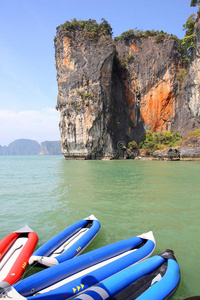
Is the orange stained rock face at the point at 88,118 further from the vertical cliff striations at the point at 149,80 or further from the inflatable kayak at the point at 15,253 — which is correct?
the inflatable kayak at the point at 15,253

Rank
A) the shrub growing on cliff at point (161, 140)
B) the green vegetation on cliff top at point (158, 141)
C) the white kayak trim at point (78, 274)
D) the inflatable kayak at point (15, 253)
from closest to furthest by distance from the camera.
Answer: the white kayak trim at point (78, 274) → the inflatable kayak at point (15, 253) → the green vegetation on cliff top at point (158, 141) → the shrub growing on cliff at point (161, 140)

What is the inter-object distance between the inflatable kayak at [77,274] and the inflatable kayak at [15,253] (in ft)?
1.78

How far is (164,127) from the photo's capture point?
42.2 metres

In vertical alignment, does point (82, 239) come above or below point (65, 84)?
below

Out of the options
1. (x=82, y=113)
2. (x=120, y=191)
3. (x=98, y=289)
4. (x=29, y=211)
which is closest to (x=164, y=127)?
(x=82, y=113)

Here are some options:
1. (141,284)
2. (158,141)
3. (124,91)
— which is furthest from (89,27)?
(141,284)

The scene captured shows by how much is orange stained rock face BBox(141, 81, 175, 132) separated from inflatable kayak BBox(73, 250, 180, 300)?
4201 cm

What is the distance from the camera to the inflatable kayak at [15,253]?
286 cm

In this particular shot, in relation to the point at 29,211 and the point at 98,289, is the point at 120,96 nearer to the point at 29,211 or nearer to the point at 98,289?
the point at 29,211

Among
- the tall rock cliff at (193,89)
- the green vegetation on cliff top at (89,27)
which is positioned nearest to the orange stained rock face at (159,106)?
the tall rock cliff at (193,89)

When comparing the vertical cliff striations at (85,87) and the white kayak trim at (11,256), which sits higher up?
the vertical cliff striations at (85,87)

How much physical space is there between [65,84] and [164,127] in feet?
77.4

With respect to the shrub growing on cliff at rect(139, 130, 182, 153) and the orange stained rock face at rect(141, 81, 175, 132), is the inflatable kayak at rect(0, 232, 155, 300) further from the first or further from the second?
the orange stained rock face at rect(141, 81, 175, 132)

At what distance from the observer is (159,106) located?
4241cm
